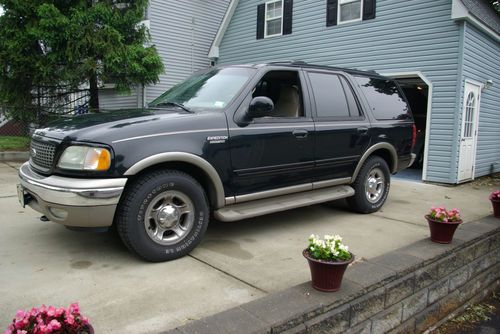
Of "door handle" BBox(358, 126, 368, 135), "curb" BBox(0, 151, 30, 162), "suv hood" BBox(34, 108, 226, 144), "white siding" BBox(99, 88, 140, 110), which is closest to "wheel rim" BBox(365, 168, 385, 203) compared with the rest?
"door handle" BBox(358, 126, 368, 135)

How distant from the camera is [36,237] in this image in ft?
13.9

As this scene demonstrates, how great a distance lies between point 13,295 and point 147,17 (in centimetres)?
1232

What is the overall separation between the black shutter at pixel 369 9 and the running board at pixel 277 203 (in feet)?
21.6

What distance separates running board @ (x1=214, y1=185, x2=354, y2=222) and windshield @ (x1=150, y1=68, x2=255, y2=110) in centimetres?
103

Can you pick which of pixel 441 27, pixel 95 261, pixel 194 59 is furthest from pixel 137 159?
pixel 194 59

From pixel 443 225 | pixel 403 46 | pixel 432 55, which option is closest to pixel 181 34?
pixel 403 46

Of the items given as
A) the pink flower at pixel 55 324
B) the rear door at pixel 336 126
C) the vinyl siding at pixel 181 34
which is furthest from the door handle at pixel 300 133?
the vinyl siding at pixel 181 34

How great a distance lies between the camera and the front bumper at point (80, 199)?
3.19 m

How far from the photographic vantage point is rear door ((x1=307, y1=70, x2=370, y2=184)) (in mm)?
4848

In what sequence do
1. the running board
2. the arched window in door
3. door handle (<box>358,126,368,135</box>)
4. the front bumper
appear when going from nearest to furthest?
1. the front bumper
2. the running board
3. door handle (<box>358,126,368,135</box>)
4. the arched window in door

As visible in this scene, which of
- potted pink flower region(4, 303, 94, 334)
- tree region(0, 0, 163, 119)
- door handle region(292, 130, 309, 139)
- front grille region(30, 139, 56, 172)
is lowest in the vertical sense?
potted pink flower region(4, 303, 94, 334)

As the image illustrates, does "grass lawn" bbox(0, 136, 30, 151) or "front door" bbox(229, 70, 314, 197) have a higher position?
"front door" bbox(229, 70, 314, 197)

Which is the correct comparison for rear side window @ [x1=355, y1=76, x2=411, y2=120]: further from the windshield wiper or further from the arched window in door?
the arched window in door

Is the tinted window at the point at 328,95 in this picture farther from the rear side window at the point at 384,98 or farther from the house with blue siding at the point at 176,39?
the house with blue siding at the point at 176,39
